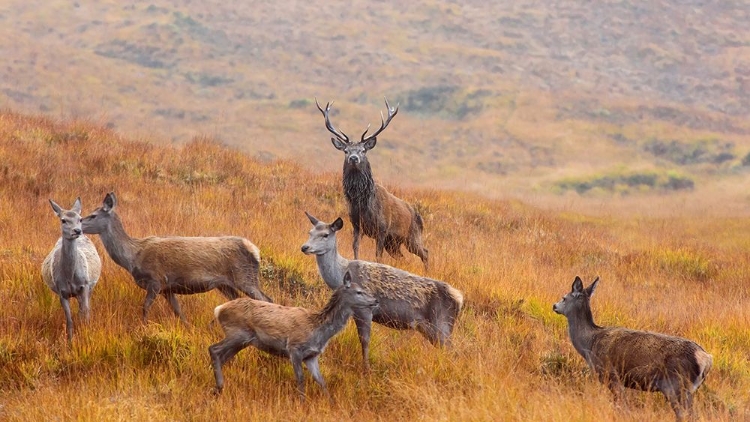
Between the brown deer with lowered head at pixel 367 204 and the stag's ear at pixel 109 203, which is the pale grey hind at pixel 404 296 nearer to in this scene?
the stag's ear at pixel 109 203

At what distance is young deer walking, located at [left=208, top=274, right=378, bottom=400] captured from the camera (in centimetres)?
589

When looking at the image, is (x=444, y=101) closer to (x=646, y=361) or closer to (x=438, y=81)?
(x=438, y=81)

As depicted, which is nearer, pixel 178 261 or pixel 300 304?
pixel 178 261

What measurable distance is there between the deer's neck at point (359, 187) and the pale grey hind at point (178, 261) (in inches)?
141

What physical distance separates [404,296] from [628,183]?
40.5 m

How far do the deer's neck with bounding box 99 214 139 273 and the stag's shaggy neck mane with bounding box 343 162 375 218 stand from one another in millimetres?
4089

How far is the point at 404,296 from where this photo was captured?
7145 millimetres

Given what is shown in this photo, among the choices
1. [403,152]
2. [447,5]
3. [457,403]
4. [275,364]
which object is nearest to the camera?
[457,403]

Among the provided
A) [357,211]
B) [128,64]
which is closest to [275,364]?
[357,211]

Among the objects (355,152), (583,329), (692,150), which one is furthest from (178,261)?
(692,150)

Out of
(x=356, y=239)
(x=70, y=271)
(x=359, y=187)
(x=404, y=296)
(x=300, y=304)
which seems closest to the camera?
(x=70, y=271)

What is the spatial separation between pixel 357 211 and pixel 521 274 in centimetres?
251

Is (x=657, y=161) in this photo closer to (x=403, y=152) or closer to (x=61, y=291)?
(x=403, y=152)

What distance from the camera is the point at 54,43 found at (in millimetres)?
Result: 61875
